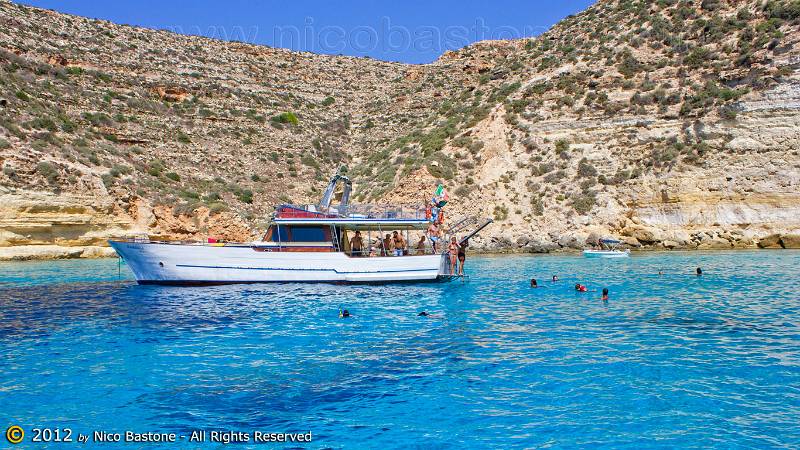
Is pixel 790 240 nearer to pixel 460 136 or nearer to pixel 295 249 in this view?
pixel 460 136

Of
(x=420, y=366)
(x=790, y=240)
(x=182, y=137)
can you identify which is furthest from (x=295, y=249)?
(x=182, y=137)

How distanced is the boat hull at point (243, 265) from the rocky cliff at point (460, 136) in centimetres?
1630

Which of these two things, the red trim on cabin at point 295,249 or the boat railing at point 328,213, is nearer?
the red trim on cabin at point 295,249

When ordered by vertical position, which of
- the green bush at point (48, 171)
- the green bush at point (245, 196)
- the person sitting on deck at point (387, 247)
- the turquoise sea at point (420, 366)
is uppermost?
the green bush at point (48, 171)

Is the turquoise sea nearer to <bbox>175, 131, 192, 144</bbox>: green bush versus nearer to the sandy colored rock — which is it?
the sandy colored rock

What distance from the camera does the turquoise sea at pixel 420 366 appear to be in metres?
8.52

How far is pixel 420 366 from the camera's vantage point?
11680 mm

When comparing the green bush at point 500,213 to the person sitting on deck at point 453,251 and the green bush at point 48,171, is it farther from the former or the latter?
the green bush at point 48,171

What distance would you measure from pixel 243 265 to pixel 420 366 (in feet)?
45.7

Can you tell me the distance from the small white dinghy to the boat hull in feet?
49.8

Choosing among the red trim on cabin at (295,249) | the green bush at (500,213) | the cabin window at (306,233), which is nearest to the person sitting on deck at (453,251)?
the red trim on cabin at (295,249)

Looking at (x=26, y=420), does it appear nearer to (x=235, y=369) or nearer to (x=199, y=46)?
(x=235, y=369)

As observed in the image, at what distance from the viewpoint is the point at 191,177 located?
1991 inches

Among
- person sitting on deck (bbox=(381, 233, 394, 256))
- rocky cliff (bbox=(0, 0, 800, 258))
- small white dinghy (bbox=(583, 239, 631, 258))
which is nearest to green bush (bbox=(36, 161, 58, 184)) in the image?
rocky cliff (bbox=(0, 0, 800, 258))
